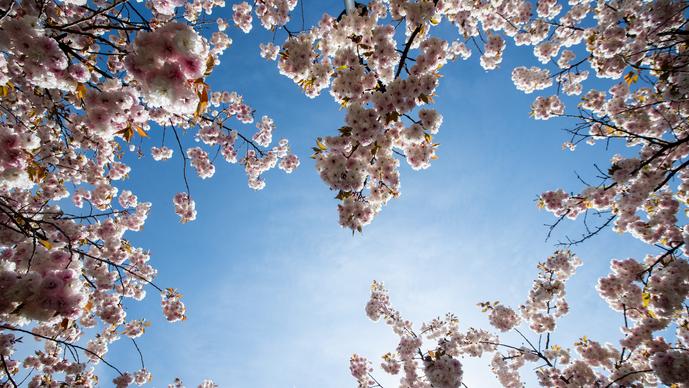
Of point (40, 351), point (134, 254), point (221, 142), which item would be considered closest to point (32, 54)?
point (221, 142)

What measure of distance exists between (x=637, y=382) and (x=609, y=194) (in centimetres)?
427

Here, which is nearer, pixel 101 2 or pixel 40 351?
pixel 101 2

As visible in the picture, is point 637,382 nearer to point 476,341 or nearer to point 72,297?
point 476,341

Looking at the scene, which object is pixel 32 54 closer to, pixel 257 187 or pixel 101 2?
pixel 101 2

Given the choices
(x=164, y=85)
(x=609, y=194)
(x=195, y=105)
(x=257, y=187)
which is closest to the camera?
(x=164, y=85)

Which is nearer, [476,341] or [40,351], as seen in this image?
[40,351]

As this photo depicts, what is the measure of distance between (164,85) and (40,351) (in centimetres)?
910

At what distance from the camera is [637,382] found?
643cm

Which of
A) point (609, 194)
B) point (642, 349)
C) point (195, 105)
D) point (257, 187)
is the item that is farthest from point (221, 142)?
point (642, 349)

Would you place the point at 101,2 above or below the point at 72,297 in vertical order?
above

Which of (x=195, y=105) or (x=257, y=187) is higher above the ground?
(x=257, y=187)

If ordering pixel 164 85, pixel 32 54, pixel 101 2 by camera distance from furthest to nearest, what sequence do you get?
pixel 101 2 < pixel 32 54 < pixel 164 85

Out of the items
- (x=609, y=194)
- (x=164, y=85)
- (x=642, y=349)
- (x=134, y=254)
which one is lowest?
(x=642, y=349)

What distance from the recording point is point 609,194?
5.68 meters
